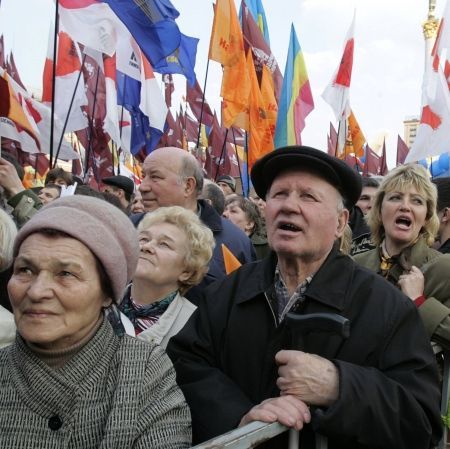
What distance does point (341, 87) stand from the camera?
1105 cm

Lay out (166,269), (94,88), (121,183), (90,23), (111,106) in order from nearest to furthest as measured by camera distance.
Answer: (166,269) → (90,23) → (121,183) → (111,106) → (94,88)

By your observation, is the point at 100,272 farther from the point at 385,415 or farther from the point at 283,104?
the point at 283,104

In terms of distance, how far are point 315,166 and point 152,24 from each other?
4916 mm

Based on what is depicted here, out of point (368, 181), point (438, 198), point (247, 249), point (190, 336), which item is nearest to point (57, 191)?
point (247, 249)

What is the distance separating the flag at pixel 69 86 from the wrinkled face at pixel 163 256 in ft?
21.0

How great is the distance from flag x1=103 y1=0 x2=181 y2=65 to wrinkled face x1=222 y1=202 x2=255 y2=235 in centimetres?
190

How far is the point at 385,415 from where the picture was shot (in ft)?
5.92

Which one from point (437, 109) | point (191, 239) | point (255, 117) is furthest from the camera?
point (255, 117)

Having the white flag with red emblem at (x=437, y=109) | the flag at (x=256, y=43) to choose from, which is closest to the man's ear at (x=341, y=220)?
the white flag with red emblem at (x=437, y=109)

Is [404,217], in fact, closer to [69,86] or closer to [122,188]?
[122,188]

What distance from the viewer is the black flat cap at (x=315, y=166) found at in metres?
2.16

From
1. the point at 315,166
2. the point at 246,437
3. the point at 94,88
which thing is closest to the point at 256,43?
the point at 94,88

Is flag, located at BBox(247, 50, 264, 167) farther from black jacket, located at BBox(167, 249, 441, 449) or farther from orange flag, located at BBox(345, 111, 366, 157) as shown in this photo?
orange flag, located at BBox(345, 111, 366, 157)

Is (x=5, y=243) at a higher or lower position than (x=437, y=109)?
lower
